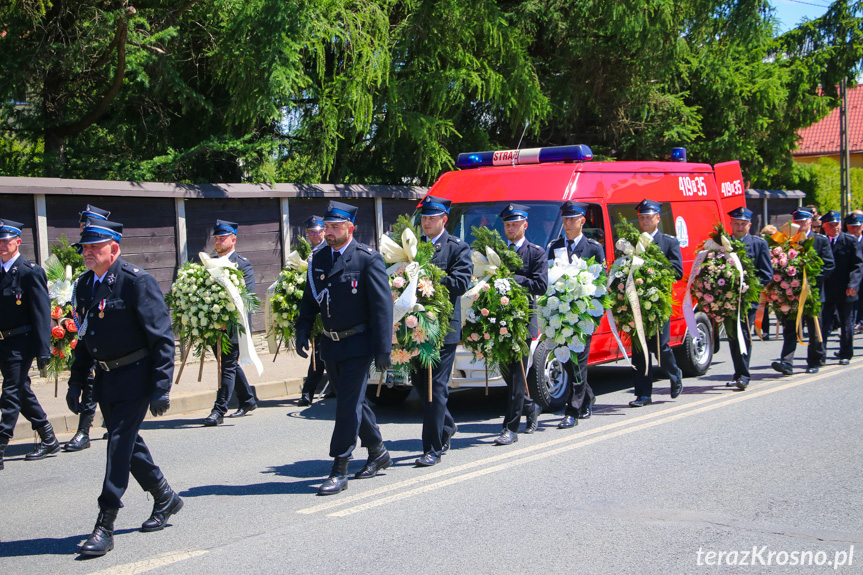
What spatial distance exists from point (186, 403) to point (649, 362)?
5220 mm

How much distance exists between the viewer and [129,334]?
5.36 m

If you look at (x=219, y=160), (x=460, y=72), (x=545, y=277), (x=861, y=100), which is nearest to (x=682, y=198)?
(x=545, y=277)

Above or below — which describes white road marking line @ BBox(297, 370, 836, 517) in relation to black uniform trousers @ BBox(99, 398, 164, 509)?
below

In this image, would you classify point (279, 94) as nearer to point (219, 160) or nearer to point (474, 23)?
point (219, 160)

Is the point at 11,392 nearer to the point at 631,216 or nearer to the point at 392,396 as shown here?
the point at 392,396

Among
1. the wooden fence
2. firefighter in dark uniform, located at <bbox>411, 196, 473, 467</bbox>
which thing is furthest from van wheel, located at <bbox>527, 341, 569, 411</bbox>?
the wooden fence

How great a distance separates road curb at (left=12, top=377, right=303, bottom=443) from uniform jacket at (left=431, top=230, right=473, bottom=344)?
3.77 metres

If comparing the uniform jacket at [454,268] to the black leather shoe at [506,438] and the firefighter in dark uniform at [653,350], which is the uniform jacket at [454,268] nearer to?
the black leather shoe at [506,438]

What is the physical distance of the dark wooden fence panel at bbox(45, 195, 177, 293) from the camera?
11064 mm

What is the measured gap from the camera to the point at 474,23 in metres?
15.3

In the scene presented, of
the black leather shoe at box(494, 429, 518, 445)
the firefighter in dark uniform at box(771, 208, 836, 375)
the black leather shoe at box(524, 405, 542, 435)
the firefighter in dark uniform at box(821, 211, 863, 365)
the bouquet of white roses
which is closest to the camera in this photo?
the black leather shoe at box(494, 429, 518, 445)

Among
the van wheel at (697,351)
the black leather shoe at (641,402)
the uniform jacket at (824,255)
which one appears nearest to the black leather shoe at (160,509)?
the black leather shoe at (641,402)

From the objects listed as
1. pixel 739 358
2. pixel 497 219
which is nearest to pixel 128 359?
pixel 497 219

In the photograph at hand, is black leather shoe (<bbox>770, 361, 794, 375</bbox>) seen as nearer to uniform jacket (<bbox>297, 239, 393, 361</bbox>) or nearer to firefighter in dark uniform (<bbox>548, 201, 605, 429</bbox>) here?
firefighter in dark uniform (<bbox>548, 201, 605, 429</bbox>)
